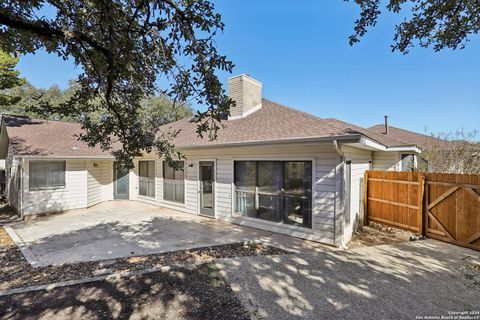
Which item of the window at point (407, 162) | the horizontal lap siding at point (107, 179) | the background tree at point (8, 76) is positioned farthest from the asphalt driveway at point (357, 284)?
the background tree at point (8, 76)

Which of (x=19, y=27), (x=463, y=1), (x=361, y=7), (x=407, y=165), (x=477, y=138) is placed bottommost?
(x=407, y=165)

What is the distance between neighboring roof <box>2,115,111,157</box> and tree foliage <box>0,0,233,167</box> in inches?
213

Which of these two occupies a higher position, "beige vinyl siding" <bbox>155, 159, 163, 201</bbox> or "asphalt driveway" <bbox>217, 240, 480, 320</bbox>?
"beige vinyl siding" <bbox>155, 159, 163, 201</bbox>

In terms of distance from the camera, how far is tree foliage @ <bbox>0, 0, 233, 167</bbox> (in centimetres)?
308

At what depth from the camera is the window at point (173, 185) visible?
383 inches

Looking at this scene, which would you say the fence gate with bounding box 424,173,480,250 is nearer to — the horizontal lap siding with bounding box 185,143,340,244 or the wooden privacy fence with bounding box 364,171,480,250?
the wooden privacy fence with bounding box 364,171,480,250

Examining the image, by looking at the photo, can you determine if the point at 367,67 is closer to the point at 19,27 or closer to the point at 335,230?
the point at 335,230

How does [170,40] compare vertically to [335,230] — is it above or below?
above

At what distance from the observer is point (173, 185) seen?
10070 millimetres

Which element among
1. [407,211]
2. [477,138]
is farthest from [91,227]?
[477,138]

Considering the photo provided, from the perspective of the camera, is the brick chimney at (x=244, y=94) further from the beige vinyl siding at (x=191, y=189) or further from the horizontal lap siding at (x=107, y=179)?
the horizontal lap siding at (x=107, y=179)

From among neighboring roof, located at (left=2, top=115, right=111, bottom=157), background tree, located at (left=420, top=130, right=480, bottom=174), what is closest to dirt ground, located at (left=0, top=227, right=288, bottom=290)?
neighboring roof, located at (left=2, top=115, right=111, bottom=157)

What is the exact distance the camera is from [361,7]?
13.8 ft

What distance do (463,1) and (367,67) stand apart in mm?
10147
